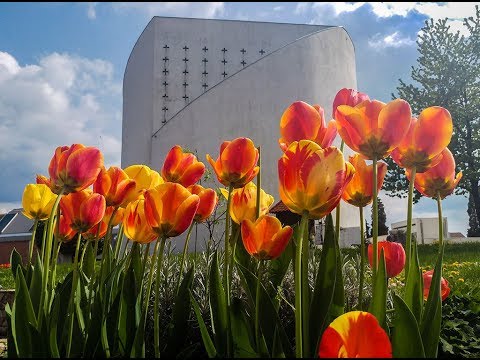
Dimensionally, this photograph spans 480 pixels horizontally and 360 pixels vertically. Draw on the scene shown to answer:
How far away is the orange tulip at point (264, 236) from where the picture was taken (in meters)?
0.91

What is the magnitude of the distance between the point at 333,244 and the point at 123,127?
2081 cm

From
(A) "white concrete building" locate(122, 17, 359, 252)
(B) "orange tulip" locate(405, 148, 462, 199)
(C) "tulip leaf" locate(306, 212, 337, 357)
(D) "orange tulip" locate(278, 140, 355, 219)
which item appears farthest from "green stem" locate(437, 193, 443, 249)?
(A) "white concrete building" locate(122, 17, 359, 252)

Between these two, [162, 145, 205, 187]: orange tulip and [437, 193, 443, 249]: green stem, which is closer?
[437, 193, 443, 249]: green stem

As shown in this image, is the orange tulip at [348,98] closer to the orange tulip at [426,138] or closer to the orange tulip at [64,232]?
the orange tulip at [426,138]

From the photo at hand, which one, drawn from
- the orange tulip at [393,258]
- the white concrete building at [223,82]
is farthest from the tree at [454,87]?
the orange tulip at [393,258]

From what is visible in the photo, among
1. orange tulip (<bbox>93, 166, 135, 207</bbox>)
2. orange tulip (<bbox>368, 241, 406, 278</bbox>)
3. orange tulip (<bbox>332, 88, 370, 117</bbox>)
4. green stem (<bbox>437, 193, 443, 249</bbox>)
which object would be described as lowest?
orange tulip (<bbox>368, 241, 406, 278</bbox>)

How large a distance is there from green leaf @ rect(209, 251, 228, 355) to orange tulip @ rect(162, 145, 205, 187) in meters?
0.26

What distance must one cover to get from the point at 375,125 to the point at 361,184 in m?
0.22

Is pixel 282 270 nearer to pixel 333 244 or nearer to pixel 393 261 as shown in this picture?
pixel 393 261

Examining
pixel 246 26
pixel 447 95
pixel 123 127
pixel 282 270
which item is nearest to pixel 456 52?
pixel 447 95

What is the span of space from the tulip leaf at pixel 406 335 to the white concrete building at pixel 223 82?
1467 cm

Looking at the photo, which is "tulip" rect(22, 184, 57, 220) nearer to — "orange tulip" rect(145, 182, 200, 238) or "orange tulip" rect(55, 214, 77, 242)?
"orange tulip" rect(55, 214, 77, 242)

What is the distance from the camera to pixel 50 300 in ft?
3.62

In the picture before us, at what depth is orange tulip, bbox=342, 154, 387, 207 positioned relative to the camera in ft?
3.30
